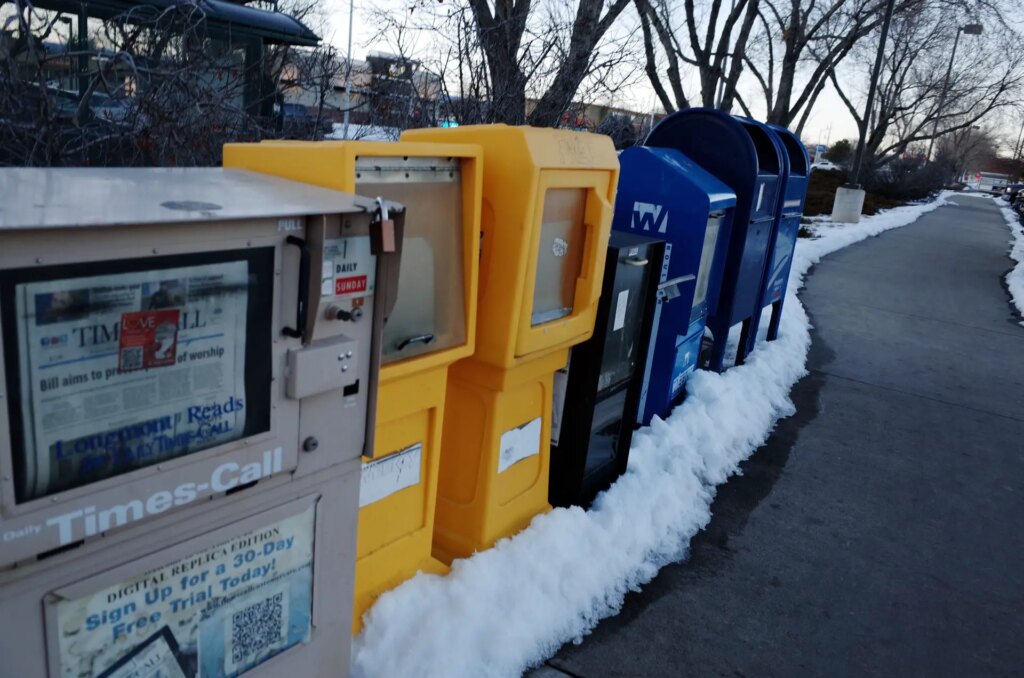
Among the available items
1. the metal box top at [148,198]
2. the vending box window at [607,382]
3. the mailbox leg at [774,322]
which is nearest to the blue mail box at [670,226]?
the vending box window at [607,382]

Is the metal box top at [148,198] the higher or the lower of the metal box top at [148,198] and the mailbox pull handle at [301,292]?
the higher

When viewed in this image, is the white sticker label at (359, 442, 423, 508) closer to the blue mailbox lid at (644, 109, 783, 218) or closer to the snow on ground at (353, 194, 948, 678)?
the snow on ground at (353, 194, 948, 678)

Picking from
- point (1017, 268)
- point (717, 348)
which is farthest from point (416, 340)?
point (1017, 268)

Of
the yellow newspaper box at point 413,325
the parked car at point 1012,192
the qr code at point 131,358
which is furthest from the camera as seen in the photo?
the parked car at point 1012,192

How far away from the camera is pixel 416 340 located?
2506mm

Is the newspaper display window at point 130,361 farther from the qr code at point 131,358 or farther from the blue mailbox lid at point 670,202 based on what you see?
the blue mailbox lid at point 670,202

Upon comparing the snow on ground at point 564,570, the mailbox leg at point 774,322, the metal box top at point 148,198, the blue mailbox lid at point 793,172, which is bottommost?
the snow on ground at point 564,570

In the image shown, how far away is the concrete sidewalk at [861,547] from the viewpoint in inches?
115

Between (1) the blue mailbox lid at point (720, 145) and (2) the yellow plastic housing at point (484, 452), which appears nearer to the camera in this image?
(2) the yellow plastic housing at point (484, 452)

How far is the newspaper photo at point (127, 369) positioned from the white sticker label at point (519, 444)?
4.67 ft

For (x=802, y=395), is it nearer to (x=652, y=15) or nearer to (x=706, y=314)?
(x=706, y=314)

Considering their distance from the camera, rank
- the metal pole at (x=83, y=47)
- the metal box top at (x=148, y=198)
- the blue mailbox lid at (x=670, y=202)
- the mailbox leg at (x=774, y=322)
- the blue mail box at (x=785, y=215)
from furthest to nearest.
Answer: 1. the mailbox leg at (x=774, y=322)
2. the blue mail box at (x=785, y=215)
3. the blue mailbox lid at (x=670, y=202)
4. the metal pole at (x=83, y=47)
5. the metal box top at (x=148, y=198)

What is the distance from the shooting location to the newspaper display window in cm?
145

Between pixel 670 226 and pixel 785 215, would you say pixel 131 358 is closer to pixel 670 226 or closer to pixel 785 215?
pixel 670 226
